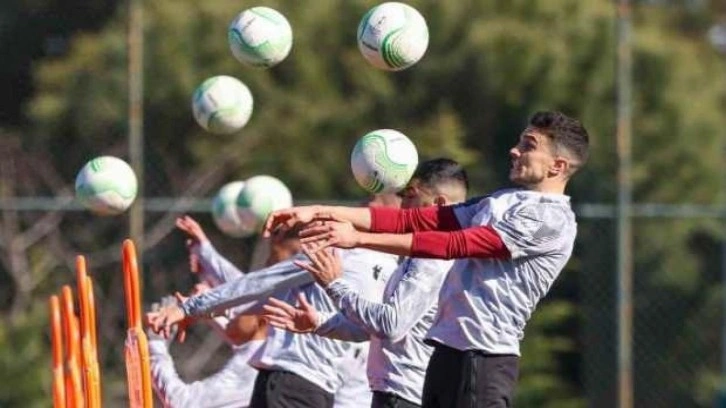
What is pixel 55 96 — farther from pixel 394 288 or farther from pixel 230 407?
pixel 394 288

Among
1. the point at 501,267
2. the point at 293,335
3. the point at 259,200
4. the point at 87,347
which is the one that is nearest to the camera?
the point at 501,267

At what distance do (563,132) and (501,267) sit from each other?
0.54 m

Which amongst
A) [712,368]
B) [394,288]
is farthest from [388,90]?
[394,288]

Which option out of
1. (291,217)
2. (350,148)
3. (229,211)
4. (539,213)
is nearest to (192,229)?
(229,211)

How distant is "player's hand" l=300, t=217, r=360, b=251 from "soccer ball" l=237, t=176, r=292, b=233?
3293 mm

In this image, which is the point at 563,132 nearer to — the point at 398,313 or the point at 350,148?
the point at 398,313

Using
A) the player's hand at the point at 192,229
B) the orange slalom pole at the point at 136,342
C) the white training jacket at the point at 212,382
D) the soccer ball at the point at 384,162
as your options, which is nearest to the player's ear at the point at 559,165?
the soccer ball at the point at 384,162

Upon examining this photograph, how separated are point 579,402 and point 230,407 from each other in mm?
5123

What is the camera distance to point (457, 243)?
6.64 meters

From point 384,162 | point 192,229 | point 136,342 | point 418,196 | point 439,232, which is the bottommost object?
point 136,342

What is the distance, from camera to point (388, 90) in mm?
14883

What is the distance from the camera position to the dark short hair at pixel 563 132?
705cm

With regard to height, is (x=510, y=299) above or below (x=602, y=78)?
below

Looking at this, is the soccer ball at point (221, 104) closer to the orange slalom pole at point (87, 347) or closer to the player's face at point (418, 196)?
the orange slalom pole at point (87, 347)
